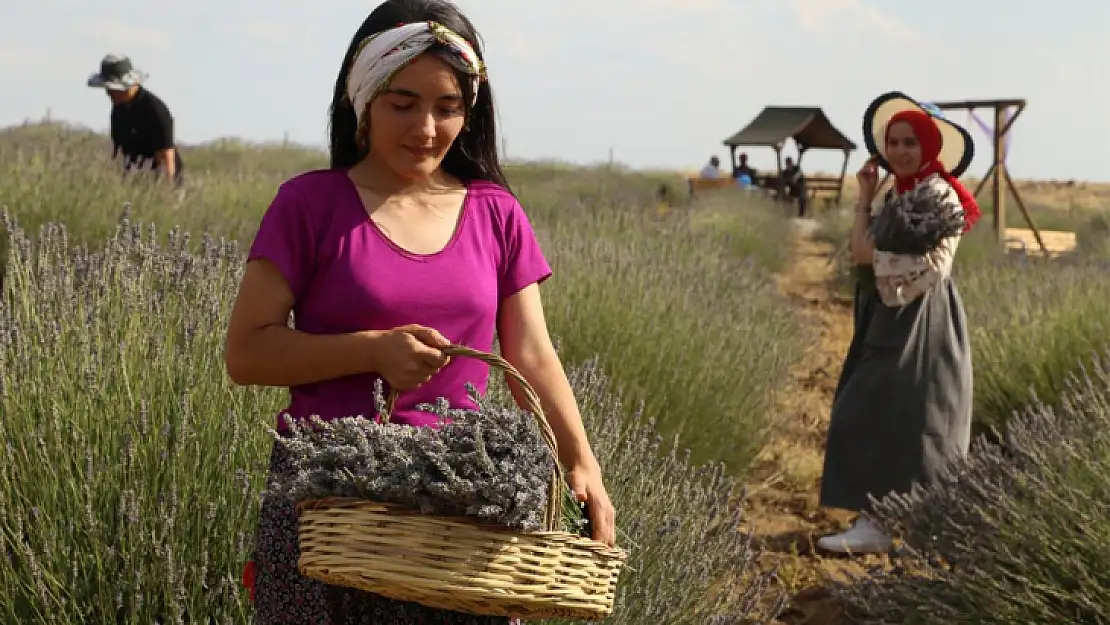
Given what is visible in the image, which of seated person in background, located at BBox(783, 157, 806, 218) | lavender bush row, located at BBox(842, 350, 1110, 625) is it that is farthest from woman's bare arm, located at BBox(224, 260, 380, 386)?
seated person in background, located at BBox(783, 157, 806, 218)

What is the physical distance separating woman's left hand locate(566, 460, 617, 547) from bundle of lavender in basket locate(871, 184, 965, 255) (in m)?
2.76

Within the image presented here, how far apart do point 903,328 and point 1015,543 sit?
1380 mm

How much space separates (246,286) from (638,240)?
17.6 ft

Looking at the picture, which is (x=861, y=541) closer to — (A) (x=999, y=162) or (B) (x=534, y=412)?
(B) (x=534, y=412)

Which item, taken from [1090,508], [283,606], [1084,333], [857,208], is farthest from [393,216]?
[1084,333]

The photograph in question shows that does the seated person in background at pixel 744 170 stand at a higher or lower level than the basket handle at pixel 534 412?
lower

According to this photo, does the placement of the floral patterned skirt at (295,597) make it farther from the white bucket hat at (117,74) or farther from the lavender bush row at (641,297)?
the white bucket hat at (117,74)

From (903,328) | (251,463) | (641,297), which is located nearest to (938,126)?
(903,328)

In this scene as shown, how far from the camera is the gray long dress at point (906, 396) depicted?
466 cm

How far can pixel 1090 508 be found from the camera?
329cm

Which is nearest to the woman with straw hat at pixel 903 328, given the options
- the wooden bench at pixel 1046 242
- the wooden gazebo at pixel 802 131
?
the wooden bench at pixel 1046 242

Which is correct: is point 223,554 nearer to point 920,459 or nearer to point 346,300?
point 346,300

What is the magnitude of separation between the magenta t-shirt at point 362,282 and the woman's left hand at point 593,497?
19 cm

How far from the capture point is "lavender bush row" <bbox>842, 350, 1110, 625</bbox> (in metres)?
3.18
